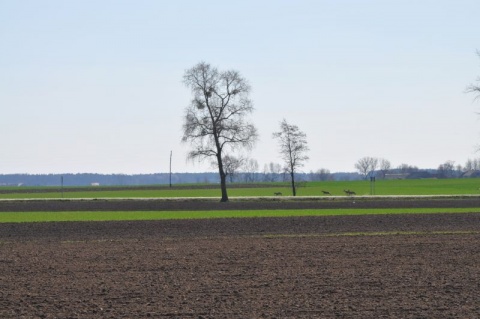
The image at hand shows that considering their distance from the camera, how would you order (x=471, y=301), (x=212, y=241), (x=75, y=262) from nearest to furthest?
(x=471, y=301) → (x=75, y=262) → (x=212, y=241)

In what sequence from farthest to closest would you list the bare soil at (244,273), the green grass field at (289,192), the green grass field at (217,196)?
the green grass field at (289,192) → the green grass field at (217,196) → the bare soil at (244,273)

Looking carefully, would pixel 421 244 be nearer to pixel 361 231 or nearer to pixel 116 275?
pixel 361 231

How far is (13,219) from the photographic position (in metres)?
45.5

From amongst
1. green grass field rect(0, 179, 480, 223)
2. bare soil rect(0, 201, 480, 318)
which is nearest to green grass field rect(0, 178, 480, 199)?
green grass field rect(0, 179, 480, 223)

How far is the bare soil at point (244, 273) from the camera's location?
606 inches

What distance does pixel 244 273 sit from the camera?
20266 millimetres

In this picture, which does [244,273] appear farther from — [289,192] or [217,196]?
[289,192]

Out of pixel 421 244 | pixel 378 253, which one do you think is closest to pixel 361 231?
pixel 421 244

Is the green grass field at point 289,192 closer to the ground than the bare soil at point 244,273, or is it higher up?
higher up

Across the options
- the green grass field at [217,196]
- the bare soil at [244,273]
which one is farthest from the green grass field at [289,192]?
the bare soil at [244,273]

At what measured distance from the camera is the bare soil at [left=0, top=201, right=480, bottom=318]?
50.5 feet

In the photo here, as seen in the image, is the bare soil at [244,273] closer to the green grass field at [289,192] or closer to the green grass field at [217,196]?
the green grass field at [217,196]

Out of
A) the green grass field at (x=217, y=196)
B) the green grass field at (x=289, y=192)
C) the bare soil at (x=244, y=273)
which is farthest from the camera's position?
the green grass field at (x=289, y=192)

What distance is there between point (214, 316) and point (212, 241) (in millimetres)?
15082
